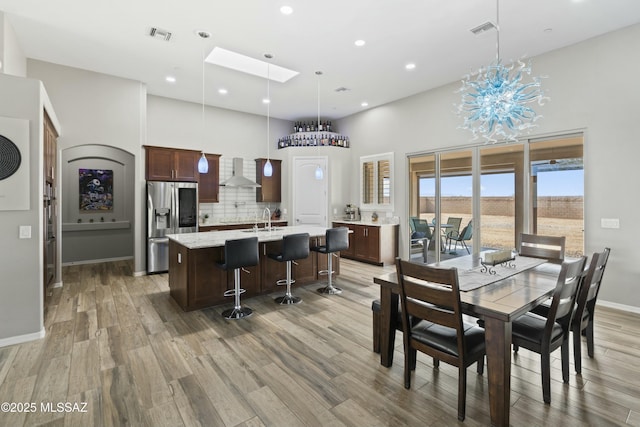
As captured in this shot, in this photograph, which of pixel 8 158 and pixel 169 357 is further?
pixel 8 158

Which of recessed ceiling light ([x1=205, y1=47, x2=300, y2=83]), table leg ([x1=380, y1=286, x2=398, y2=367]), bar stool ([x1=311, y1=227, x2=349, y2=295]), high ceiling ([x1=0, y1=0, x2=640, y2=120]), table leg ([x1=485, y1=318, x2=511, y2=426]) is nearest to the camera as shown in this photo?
table leg ([x1=485, y1=318, x2=511, y2=426])

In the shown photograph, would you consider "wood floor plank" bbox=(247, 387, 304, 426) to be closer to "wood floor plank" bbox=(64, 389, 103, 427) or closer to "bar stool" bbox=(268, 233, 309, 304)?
"wood floor plank" bbox=(64, 389, 103, 427)

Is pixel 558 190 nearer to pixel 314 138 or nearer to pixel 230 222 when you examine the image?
pixel 314 138

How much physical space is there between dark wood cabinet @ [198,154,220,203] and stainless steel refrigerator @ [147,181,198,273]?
1.92ft

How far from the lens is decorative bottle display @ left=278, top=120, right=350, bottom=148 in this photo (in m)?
7.60

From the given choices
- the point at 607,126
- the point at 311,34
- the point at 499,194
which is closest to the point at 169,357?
the point at 311,34

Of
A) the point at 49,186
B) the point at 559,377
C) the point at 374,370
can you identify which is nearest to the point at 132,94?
the point at 49,186

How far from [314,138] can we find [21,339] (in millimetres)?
6186

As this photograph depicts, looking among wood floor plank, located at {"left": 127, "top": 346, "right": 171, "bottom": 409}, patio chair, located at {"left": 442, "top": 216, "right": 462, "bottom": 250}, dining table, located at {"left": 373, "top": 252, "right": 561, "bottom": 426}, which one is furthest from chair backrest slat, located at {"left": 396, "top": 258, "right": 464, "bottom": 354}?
patio chair, located at {"left": 442, "top": 216, "right": 462, "bottom": 250}

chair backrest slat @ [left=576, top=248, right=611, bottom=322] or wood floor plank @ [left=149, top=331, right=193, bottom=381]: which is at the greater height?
chair backrest slat @ [left=576, top=248, right=611, bottom=322]

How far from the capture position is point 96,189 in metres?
7.03

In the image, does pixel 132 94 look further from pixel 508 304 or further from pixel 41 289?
pixel 508 304

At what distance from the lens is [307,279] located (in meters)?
5.09

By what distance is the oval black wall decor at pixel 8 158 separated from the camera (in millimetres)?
2992
